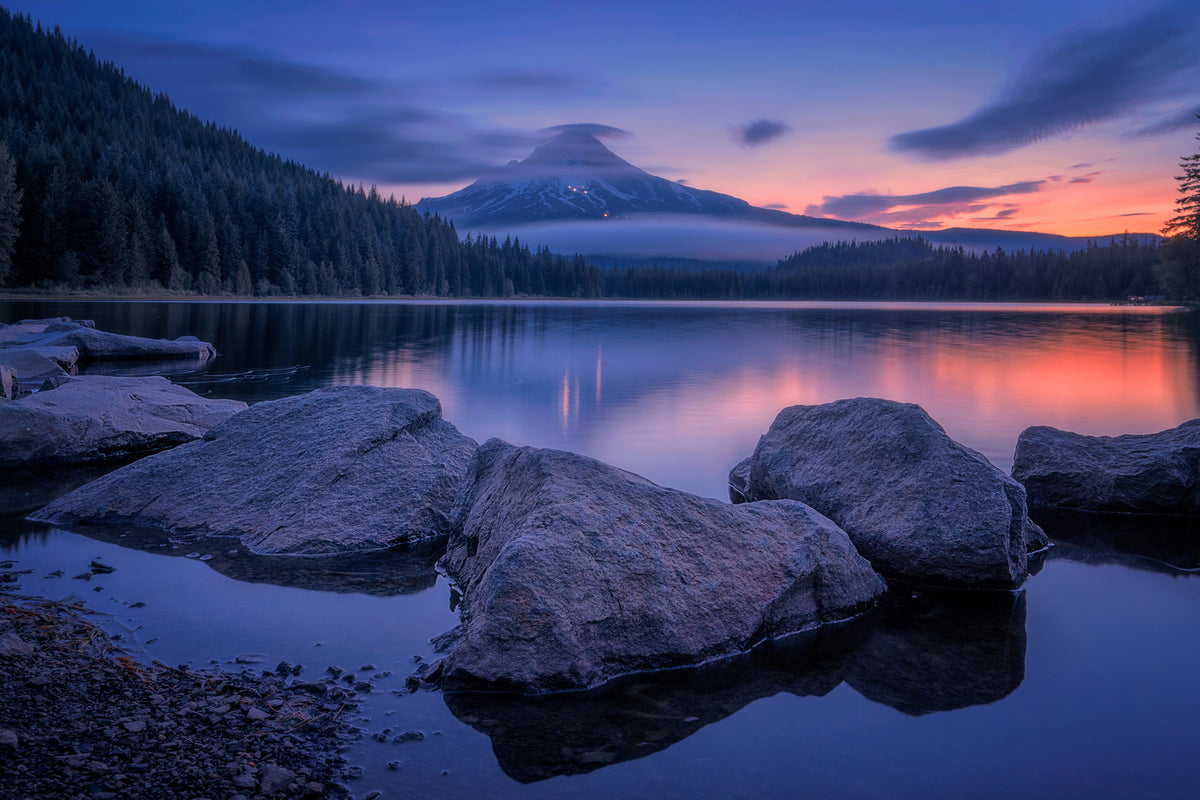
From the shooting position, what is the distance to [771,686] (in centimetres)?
505

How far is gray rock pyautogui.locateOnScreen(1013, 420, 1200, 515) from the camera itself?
9.10 metres

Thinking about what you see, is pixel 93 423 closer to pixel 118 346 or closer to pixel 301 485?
pixel 301 485

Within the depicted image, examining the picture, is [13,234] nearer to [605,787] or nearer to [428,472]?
[428,472]

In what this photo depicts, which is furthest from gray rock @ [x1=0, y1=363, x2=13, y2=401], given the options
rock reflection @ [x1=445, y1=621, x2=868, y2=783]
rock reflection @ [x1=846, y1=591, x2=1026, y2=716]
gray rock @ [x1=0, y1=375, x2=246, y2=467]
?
rock reflection @ [x1=846, y1=591, x2=1026, y2=716]

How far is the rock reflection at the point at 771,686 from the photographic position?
4.24m

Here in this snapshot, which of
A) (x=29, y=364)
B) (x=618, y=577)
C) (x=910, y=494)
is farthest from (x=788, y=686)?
(x=29, y=364)

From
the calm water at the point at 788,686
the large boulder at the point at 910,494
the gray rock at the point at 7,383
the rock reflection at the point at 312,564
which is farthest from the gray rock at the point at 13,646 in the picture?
the gray rock at the point at 7,383

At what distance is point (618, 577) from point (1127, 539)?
6.33 meters

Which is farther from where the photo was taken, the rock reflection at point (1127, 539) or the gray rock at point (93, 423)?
the gray rock at point (93, 423)

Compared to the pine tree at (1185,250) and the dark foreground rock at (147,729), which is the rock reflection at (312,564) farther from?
the pine tree at (1185,250)

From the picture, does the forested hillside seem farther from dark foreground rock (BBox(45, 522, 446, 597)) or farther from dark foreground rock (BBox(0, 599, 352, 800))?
dark foreground rock (BBox(0, 599, 352, 800))

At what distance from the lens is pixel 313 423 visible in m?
8.76

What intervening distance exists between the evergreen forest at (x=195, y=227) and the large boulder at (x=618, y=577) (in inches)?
3534

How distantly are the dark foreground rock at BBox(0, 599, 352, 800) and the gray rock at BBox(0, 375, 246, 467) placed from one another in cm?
617
